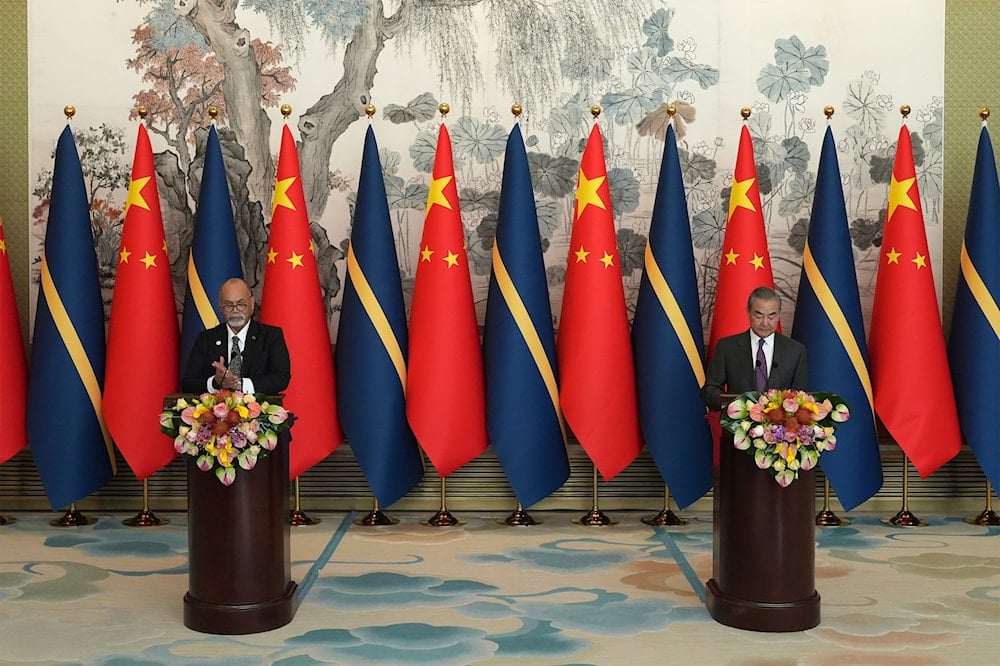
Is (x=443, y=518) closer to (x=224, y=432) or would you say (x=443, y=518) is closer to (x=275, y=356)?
(x=275, y=356)

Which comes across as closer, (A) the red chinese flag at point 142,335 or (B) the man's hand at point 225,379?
(B) the man's hand at point 225,379

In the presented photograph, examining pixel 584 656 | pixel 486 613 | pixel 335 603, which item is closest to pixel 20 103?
pixel 335 603

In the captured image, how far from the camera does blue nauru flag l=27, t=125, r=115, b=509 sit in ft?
18.4

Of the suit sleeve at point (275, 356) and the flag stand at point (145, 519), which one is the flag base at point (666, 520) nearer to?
the suit sleeve at point (275, 356)

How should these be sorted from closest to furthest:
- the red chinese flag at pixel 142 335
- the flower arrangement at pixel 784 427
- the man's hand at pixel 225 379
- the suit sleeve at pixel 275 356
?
the flower arrangement at pixel 784 427, the man's hand at pixel 225 379, the suit sleeve at pixel 275 356, the red chinese flag at pixel 142 335

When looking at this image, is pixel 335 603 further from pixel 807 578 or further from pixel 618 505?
pixel 618 505

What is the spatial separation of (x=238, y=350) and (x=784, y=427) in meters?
2.38

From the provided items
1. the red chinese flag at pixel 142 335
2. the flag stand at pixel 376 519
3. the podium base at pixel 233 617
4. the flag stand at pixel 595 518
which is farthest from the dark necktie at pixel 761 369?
the red chinese flag at pixel 142 335

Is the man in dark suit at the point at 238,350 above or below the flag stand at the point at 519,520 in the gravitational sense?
above

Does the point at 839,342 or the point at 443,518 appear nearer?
the point at 839,342

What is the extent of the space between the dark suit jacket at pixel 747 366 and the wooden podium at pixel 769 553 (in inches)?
23.2

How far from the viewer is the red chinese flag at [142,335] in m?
5.56

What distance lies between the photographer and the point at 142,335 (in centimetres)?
558

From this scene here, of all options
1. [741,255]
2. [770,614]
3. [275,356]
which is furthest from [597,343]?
[770,614]
